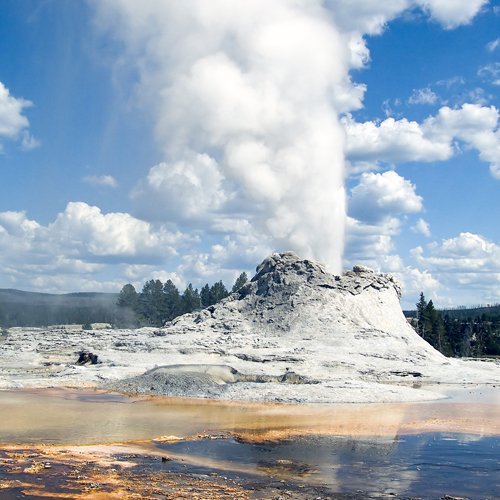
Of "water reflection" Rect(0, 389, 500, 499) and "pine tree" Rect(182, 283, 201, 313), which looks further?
"pine tree" Rect(182, 283, 201, 313)

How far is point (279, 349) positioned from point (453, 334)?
2098 inches

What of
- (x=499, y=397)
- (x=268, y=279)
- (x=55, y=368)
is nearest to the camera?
(x=499, y=397)

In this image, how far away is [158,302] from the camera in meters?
86.9

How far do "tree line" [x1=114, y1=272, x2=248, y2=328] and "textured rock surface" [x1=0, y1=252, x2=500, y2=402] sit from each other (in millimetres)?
32175

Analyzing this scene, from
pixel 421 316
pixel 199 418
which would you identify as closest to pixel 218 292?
pixel 421 316

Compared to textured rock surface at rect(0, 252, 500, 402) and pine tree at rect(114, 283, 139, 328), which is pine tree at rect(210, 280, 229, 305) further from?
textured rock surface at rect(0, 252, 500, 402)

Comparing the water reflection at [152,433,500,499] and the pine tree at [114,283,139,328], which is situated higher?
the pine tree at [114,283,139,328]

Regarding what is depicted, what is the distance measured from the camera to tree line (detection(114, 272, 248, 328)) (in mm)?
81438

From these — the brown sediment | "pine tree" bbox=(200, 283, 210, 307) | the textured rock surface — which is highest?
"pine tree" bbox=(200, 283, 210, 307)

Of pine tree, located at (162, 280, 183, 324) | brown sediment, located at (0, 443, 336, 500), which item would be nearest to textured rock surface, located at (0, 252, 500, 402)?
brown sediment, located at (0, 443, 336, 500)

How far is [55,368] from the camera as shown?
38.9m

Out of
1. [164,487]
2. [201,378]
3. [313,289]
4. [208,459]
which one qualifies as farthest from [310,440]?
[313,289]

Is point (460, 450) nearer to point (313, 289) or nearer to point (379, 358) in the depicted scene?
point (379, 358)

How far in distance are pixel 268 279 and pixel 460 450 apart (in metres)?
31.9
